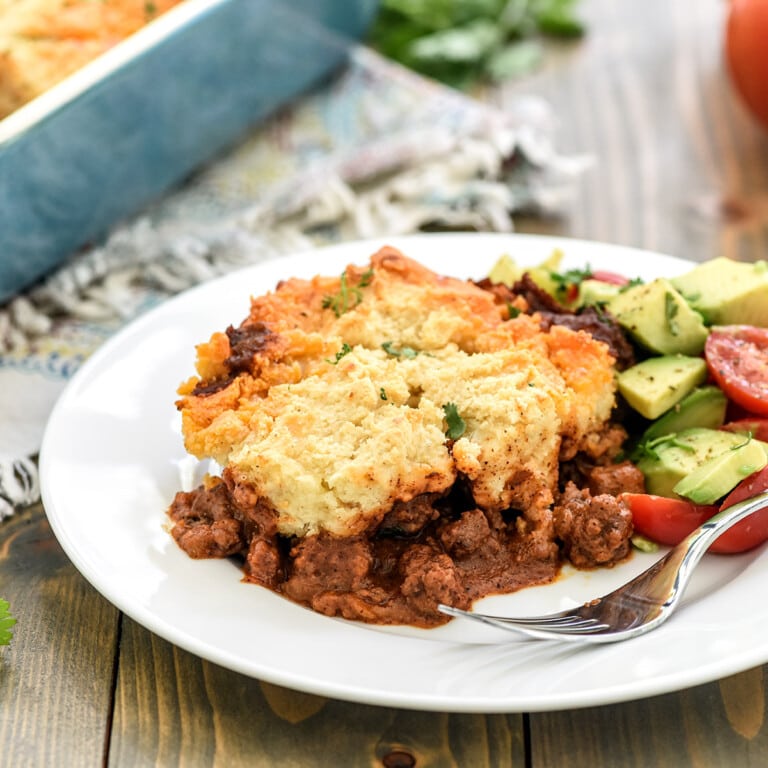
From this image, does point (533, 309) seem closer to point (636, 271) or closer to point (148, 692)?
point (636, 271)

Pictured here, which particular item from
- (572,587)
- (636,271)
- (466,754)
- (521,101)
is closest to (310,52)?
(521,101)

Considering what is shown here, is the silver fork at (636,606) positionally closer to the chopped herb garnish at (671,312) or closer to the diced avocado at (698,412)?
the diced avocado at (698,412)

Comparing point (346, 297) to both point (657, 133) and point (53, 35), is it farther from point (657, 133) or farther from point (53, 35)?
point (657, 133)

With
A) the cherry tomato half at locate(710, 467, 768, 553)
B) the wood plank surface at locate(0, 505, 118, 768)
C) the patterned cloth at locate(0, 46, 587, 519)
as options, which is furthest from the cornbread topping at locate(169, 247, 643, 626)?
the patterned cloth at locate(0, 46, 587, 519)

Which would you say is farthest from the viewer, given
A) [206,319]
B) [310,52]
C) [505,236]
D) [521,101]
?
[521,101]

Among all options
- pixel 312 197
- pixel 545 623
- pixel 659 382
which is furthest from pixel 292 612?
pixel 312 197

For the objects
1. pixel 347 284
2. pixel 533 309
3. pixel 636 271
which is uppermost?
pixel 347 284

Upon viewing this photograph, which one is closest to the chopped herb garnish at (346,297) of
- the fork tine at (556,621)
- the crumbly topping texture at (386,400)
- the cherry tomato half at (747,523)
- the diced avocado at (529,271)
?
the crumbly topping texture at (386,400)
